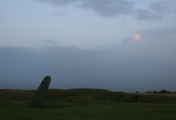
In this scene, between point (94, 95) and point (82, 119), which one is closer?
point (82, 119)

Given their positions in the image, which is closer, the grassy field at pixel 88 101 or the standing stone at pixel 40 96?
the grassy field at pixel 88 101

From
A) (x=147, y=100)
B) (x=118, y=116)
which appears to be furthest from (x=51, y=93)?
(x=118, y=116)

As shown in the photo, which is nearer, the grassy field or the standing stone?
the grassy field

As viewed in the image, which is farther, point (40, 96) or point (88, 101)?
point (88, 101)

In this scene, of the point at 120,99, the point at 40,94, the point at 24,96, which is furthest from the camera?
the point at 120,99

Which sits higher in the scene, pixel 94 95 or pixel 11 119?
pixel 94 95

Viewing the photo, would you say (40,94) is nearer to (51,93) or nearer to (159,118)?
(159,118)

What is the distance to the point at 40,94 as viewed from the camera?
31328 millimetres

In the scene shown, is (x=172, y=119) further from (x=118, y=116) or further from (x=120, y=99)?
(x=120, y=99)

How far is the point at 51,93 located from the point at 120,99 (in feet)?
39.0

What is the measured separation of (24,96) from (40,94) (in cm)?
1356

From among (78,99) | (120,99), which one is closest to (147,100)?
(120,99)

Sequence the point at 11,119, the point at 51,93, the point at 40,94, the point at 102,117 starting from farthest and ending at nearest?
the point at 51,93 → the point at 40,94 → the point at 102,117 → the point at 11,119

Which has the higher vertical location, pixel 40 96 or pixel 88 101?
pixel 40 96
